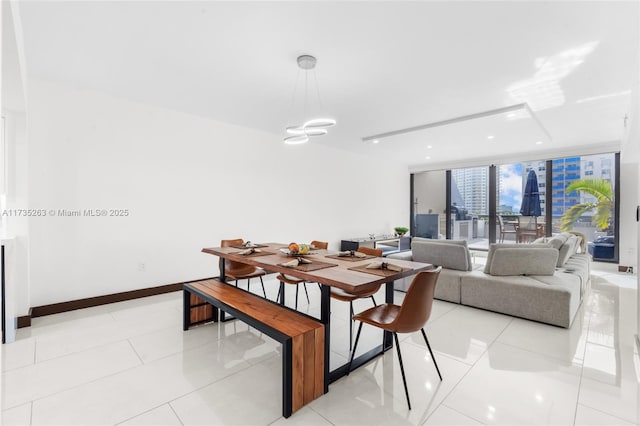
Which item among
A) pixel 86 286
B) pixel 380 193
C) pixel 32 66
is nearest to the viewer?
pixel 32 66

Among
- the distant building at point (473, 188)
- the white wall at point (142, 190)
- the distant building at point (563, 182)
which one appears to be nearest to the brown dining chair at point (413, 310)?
the white wall at point (142, 190)

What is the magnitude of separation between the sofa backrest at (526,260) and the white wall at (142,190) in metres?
3.55

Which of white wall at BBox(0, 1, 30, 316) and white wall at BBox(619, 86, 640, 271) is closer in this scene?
white wall at BBox(0, 1, 30, 316)

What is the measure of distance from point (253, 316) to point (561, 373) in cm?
236

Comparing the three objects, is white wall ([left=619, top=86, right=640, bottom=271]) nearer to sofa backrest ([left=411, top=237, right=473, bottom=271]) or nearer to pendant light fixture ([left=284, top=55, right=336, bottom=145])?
sofa backrest ([left=411, top=237, right=473, bottom=271])

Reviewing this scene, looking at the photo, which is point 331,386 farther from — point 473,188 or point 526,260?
point 473,188

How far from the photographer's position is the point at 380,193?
320 inches

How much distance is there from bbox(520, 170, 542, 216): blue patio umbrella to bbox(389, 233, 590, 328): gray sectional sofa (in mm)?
3386

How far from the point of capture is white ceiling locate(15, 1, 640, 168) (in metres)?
2.35

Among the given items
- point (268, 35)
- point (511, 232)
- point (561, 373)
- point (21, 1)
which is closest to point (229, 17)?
point (268, 35)

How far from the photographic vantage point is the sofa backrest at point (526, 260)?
11.7 feet

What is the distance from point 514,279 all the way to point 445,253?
800 millimetres

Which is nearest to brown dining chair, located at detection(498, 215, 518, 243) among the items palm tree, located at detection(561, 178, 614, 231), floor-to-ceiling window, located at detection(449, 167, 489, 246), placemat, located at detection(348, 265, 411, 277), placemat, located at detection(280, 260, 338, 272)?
floor-to-ceiling window, located at detection(449, 167, 489, 246)

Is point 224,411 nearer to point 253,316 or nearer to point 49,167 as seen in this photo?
point 253,316
